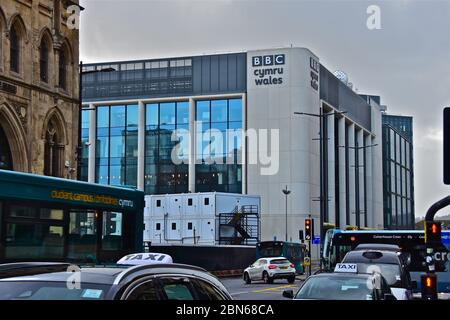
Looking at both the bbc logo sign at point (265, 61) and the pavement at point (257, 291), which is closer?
the pavement at point (257, 291)

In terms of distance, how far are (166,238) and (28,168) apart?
31274mm

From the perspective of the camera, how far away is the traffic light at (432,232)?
12.1m

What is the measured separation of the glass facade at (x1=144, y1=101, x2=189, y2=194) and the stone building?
4464 centimetres

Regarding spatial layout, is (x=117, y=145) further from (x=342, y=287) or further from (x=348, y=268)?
(x=342, y=287)

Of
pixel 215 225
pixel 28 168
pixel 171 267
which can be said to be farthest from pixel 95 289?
pixel 215 225

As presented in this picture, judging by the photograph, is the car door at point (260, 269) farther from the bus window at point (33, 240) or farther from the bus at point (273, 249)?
the bus window at point (33, 240)

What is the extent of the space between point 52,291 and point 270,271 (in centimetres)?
3473

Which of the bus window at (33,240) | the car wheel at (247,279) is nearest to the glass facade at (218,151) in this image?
the car wheel at (247,279)

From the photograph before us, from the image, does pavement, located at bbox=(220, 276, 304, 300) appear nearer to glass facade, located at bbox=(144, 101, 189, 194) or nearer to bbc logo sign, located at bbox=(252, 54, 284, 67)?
glass facade, located at bbox=(144, 101, 189, 194)

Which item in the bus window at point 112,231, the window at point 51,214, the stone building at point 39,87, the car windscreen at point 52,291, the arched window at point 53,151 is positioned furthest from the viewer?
the arched window at point 53,151

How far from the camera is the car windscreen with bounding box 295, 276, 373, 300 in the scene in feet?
37.6

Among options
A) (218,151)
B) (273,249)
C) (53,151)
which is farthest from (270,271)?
(218,151)

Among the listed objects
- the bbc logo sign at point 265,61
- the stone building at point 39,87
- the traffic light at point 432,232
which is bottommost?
the traffic light at point 432,232

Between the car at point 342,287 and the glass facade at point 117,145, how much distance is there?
233 ft
